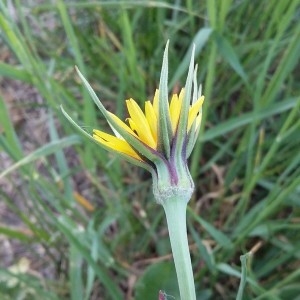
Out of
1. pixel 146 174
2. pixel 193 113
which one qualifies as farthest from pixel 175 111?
pixel 146 174

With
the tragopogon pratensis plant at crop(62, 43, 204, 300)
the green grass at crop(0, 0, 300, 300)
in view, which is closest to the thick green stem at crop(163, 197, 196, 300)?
the tragopogon pratensis plant at crop(62, 43, 204, 300)

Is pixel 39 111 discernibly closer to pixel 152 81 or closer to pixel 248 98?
pixel 152 81

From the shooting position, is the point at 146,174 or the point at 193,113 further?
the point at 146,174

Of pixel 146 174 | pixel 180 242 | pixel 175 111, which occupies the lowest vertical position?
pixel 180 242

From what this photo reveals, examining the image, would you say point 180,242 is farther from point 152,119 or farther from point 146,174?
point 146,174

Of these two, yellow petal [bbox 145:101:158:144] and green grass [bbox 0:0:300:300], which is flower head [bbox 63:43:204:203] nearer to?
yellow petal [bbox 145:101:158:144]

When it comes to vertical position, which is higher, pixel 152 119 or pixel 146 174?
pixel 146 174

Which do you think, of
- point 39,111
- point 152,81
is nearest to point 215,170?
point 152,81

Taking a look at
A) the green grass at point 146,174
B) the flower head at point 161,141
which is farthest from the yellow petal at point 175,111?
the green grass at point 146,174
